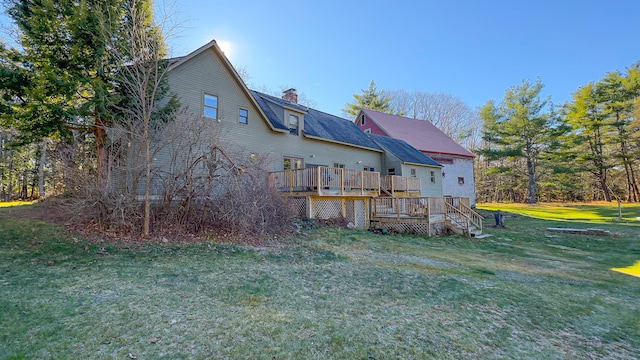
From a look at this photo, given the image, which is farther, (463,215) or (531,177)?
(531,177)

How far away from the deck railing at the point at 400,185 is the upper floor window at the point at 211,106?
28.4 ft

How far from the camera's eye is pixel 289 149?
15281mm

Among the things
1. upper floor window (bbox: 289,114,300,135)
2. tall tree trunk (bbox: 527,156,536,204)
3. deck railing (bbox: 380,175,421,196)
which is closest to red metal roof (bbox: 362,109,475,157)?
deck railing (bbox: 380,175,421,196)

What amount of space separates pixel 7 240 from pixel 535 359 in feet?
34.2

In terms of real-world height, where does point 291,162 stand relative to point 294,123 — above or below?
below

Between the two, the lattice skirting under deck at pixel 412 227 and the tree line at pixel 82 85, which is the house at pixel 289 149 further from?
the tree line at pixel 82 85

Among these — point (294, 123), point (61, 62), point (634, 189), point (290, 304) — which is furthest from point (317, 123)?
point (634, 189)

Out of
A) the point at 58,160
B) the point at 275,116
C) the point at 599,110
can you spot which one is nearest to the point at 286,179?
the point at 275,116

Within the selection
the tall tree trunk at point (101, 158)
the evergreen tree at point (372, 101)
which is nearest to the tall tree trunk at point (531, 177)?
the evergreen tree at point (372, 101)

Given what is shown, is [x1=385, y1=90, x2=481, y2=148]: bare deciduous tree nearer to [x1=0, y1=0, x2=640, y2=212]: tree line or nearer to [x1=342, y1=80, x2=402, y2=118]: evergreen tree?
[x1=342, y1=80, x2=402, y2=118]: evergreen tree

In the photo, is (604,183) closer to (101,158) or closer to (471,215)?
(471,215)

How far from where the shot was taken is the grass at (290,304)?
316cm

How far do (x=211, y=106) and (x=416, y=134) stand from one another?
19.9 m

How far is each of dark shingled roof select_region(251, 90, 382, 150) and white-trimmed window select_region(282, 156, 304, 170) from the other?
1.51 meters
